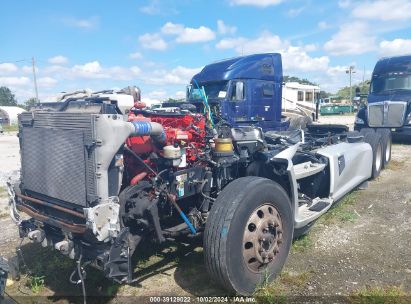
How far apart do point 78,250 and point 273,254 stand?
68.2 inches

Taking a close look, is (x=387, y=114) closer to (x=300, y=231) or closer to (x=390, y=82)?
(x=390, y=82)

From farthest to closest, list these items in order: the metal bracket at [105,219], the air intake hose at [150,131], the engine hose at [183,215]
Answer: the engine hose at [183,215], the air intake hose at [150,131], the metal bracket at [105,219]

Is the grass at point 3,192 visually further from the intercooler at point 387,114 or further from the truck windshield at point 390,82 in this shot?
the truck windshield at point 390,82

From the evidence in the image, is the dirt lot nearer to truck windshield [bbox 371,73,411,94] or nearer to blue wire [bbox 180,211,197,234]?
blue wire [bbox 180,211,197,234]

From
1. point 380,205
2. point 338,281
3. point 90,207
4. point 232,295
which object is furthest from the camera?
point 380,205

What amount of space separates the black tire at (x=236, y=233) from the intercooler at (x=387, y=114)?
1072 cm

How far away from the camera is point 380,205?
5.81 meters

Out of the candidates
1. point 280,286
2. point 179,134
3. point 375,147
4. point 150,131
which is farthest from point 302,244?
point 375,147

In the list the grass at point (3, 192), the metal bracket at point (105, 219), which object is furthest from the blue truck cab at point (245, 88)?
the metal bracket at point (105, 219)

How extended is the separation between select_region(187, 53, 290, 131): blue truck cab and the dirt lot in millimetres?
4656

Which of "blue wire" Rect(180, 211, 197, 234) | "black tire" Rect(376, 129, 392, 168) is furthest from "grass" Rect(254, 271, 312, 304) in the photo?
"black tire" Rect(376, 129, 392, 168)

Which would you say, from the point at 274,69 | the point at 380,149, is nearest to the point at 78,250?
the point at 380,149

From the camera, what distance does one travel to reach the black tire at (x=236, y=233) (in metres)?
2.98

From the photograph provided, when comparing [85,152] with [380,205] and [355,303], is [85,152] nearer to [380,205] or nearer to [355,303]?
[355,303]
